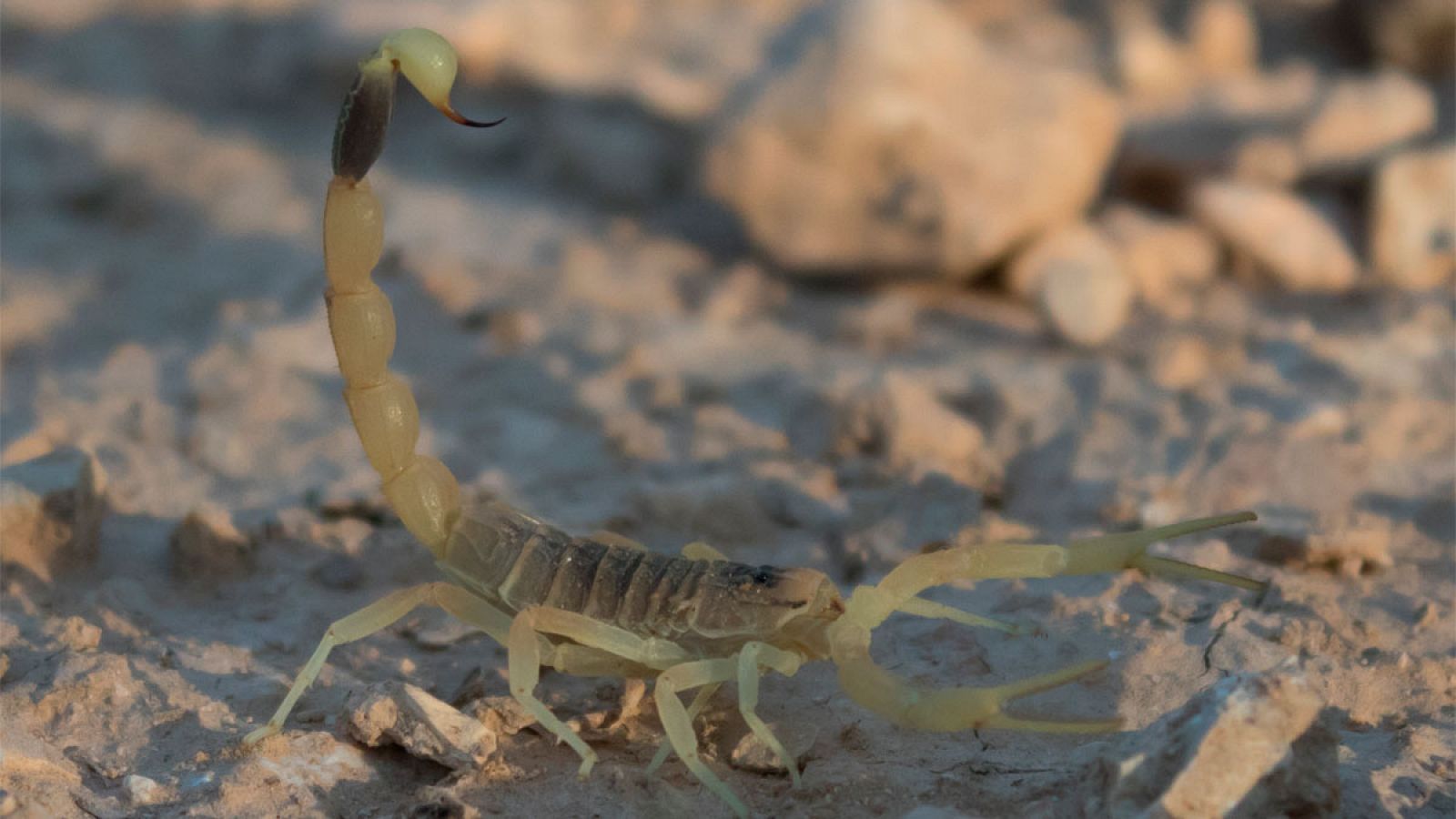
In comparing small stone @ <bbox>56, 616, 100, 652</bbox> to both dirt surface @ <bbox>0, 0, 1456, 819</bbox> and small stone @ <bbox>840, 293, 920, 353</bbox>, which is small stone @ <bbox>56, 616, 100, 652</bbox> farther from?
small stone @ <bbox>840, 293, 920, 353</bbox>

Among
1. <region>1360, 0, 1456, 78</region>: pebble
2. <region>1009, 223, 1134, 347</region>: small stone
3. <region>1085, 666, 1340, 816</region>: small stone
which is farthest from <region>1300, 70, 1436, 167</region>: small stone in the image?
<region>1085, 666, 1340, 816</region>: small stone

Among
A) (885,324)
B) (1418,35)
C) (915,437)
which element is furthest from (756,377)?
(1418,35)

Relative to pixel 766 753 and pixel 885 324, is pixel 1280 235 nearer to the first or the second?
pixel 885 324

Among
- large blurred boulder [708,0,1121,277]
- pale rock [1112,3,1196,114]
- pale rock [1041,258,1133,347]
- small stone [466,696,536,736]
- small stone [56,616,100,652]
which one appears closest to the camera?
small stone [466,696,536,736]

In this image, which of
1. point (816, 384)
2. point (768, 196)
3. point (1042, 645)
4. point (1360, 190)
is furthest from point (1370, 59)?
point (1042, 645)

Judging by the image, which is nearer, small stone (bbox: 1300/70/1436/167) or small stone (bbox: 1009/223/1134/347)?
small stone (bbox: 1009/223/1134/347)

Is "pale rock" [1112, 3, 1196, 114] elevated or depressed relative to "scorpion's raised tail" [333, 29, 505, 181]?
depressed

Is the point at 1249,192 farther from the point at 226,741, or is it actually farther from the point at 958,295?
the point at 226,741
